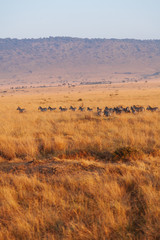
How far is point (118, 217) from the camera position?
154 inches

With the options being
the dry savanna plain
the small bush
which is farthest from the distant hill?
the dry savanna plain

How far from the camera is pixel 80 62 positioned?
150 m

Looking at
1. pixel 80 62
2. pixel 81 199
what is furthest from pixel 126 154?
pixel 80 62

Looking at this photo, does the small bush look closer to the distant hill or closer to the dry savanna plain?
the dry savanna plain

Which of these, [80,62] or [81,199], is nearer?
[81,199]

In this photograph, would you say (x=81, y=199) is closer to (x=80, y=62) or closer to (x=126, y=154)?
(x=126, y=154)

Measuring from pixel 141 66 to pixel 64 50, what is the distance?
6304 centimetres

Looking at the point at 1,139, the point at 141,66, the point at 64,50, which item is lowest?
the point at 1,139

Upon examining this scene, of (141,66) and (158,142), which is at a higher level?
(141,66)

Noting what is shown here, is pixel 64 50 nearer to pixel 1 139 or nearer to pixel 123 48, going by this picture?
pixel 123 48

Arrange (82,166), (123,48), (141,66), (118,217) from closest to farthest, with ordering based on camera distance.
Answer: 1. (118,217)
2. (82,166)
3. (141,66)
4. (123,48)

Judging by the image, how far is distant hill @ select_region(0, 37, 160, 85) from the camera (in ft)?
404

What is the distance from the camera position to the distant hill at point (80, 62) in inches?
4848

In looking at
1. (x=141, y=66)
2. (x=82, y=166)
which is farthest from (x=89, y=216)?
(x=141, y=66)
